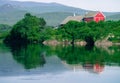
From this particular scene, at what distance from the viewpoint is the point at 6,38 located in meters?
82.2

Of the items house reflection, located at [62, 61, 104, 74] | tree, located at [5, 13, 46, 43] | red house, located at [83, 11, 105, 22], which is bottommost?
tree, located at [5, 13, 46, 43]

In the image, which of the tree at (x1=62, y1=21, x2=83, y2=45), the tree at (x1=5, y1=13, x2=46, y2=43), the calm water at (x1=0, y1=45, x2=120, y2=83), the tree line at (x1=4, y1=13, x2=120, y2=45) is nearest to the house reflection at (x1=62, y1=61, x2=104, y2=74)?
the calm water at (x1=0, y1=45, x2=120, y2=83)

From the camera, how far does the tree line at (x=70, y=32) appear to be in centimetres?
6359

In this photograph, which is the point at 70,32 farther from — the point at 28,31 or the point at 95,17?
the point at 95,17

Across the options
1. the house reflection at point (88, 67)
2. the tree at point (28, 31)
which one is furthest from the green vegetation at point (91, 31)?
the house reflection at point (88, 67)

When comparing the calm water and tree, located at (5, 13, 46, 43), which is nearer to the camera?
the calm water

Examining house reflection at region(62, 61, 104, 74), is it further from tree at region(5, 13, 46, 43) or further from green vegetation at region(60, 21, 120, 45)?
tree at region(5, 13, 46, 43)

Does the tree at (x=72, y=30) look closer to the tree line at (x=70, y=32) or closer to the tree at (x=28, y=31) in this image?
the tree line at (x=70, y=32)

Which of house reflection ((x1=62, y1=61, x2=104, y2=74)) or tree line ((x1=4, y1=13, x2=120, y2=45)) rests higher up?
house reflection ((x1=62, y1=61, x2=104, y2=74))

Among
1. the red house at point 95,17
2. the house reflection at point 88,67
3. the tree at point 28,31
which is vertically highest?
the house reflection at point 88,67

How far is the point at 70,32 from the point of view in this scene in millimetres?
65812

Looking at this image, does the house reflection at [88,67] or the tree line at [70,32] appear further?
the tree line at [70,32]

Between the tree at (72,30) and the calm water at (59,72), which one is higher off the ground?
the calm water at (59,72)

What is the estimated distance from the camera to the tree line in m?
63.6
